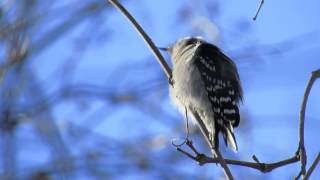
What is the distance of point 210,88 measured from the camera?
4043mm

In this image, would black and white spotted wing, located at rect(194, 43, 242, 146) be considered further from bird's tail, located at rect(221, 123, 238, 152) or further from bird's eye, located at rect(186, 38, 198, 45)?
bird's eye, located at rect(186, 38, 198, 45)

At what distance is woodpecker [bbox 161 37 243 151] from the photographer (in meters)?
3.84

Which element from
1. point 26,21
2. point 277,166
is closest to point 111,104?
point 26,21

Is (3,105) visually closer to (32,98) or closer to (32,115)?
(32,98)

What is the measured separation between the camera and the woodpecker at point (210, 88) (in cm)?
384

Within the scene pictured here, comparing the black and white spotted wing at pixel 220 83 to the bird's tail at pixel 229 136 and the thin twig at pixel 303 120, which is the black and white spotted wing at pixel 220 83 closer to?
the bird's tail at pixel 229 136

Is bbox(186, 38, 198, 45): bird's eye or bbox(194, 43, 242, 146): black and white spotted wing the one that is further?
bbox(186, 38, 198, 45): bird's eye

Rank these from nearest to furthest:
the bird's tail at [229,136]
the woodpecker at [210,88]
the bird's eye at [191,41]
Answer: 1. the bird's tail at [229,136]
2. the woodpecker at [210,88]
3. the bird's eye at [191,41]

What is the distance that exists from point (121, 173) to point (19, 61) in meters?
1.26

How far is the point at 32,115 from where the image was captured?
3760 mm

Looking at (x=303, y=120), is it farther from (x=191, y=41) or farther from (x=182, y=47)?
(x=191, y=41)

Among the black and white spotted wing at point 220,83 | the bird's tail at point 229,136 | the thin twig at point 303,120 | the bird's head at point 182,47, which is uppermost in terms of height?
the thin twig at point 303,120

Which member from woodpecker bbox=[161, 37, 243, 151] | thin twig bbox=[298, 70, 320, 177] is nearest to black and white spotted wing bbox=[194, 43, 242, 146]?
woodpecker bbox=[161, 37, 243, 151]

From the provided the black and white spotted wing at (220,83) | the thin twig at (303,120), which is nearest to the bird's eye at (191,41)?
the black and white spotted wing at (220,83)
